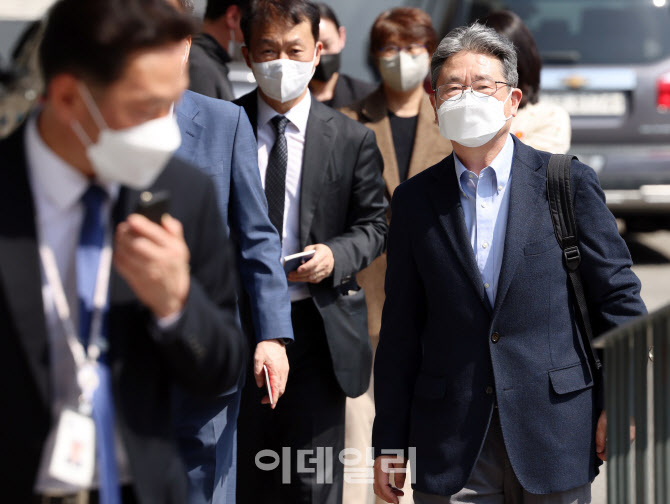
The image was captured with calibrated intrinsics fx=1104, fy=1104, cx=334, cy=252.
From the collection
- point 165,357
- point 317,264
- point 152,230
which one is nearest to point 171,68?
point 152,230

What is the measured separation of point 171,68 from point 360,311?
7.60 ft

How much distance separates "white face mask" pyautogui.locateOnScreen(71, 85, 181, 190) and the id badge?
0.40 metres

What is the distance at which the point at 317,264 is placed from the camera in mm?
3734

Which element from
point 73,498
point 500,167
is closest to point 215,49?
point 500,167

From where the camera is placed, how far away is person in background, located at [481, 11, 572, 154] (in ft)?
14.1

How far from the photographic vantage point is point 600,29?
8.31 m

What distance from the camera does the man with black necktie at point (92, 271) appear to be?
179cm

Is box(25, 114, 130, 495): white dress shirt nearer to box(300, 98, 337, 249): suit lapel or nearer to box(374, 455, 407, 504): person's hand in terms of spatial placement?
box(374, 455, 407, 504): person's hand

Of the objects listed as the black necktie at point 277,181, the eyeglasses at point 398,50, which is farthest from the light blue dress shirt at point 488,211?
the eyeglasses at point 398,50

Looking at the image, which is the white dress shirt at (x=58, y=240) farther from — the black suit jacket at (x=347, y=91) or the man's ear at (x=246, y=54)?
Result: the black suit jacket at (x=347, y=91)

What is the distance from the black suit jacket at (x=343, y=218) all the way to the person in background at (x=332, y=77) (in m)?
1.67

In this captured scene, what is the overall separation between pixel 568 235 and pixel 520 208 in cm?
15

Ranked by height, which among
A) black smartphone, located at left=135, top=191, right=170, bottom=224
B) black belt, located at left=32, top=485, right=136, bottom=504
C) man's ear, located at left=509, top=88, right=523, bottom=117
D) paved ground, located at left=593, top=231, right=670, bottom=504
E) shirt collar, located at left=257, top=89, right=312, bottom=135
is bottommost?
paved ground, located at left=593, top=231, right=670, bottom=504

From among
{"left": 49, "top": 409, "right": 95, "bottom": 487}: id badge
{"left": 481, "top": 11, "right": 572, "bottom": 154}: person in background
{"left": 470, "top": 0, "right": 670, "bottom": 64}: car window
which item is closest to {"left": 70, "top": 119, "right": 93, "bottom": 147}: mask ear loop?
{"left": 49, "top": 409, "right": 95, "bottom": 487}: id badge
